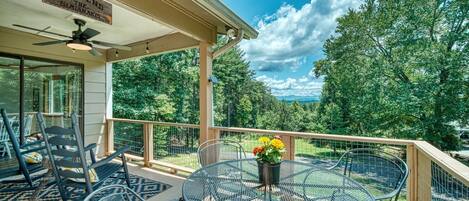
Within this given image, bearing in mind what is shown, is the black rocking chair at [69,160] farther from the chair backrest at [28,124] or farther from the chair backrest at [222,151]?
the chair backrest at [28,124]

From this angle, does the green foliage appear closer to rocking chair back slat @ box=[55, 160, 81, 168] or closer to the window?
the window

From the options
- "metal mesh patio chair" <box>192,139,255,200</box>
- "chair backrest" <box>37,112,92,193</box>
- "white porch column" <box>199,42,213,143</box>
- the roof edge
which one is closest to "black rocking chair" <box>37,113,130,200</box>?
"chair backrest" <box>37,112,92,193</box>

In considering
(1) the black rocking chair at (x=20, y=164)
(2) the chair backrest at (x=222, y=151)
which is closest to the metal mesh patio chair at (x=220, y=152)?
(2) the chair backrest at (x=222, y=151)

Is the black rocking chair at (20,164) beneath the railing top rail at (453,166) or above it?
beneath

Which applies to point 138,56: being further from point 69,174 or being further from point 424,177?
point 424,177

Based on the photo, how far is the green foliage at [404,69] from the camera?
349 inches

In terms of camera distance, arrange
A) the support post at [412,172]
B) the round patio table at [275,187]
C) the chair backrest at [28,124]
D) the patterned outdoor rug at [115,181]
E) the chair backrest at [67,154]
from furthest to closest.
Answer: the chair backrest at [28,124], the patterned outdoor rug at [115,181], the support post at [412,172], the chair backrest at [67,154], the round patio table at [275,187]

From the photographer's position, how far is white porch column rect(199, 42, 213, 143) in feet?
12.1

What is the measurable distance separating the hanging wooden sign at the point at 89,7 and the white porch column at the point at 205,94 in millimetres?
1335

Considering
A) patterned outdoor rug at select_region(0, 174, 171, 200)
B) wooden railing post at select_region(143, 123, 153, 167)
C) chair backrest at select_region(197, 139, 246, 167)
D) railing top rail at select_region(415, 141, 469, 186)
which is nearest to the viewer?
railing top rail at select_region(415, 141, 469, 186)

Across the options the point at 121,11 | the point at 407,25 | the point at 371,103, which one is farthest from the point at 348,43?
the point at 121,11

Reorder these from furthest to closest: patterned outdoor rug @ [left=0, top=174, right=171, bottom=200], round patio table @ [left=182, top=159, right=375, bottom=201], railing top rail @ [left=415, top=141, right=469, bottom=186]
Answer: patterned outdoor rug @ [left=0, top=174, right=171, bottom=200], round patio table @ [left=182, top=159, right=375, bottom=201], railing top rail @ [left=415, top=141, right=469, bottom=186]

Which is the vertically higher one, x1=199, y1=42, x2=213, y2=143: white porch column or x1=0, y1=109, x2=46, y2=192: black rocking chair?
x1=199, y1=42, x2=213, y2=143: white porch column

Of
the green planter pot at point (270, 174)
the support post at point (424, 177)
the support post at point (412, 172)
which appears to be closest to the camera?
the green planter pot at point (270, 174)
